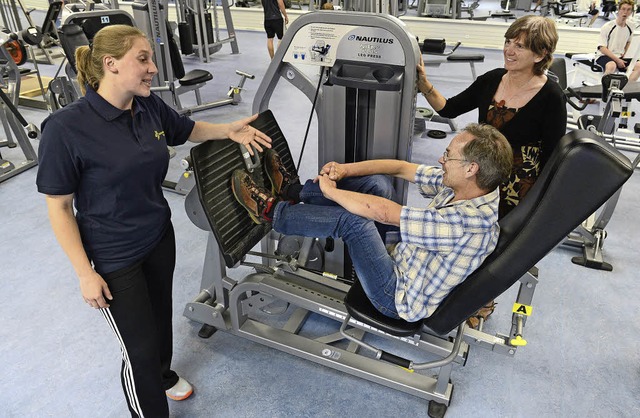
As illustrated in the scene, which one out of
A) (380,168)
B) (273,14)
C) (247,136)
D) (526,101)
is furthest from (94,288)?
(273,14)

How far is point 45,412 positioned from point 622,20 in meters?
6.39

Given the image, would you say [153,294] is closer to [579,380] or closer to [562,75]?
[579,380]

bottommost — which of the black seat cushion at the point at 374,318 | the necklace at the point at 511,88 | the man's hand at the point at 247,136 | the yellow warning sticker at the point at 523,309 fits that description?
the yellow warning sticker at the point at 523,309

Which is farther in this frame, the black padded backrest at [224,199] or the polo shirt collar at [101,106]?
the black padded backrest at [224,199]

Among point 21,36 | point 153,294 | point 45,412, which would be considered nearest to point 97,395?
point 45,412

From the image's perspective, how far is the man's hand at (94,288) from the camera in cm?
144

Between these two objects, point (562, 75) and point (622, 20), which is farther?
point (622, 20)

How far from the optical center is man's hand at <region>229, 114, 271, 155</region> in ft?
6.50

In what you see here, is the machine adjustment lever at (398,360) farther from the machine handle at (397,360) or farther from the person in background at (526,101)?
the person in background at (526,101)

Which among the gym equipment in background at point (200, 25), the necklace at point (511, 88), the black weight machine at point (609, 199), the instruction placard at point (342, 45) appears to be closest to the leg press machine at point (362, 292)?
the instruction placard at point (342, 45)

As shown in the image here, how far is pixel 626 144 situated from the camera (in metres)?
3.03

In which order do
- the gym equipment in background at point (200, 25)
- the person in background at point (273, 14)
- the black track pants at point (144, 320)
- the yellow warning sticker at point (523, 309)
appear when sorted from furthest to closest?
the person in background at point (273, 14)
the gym equipment in background at point (200, 25)
the yellow warning sticker at point (523, 309)
the black track pants at point (144, 320)

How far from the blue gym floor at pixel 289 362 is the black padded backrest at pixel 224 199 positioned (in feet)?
1.93

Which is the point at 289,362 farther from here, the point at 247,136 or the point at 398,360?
the point at 247,136
